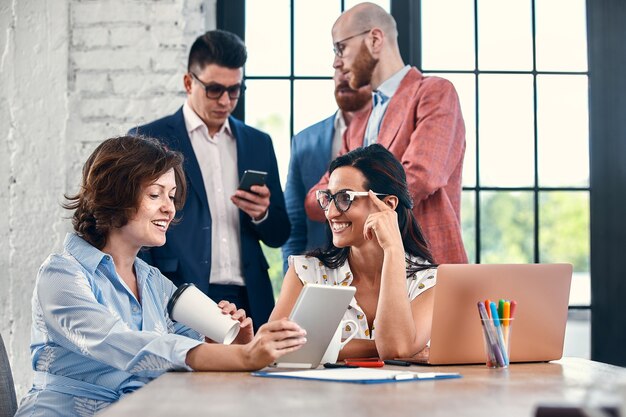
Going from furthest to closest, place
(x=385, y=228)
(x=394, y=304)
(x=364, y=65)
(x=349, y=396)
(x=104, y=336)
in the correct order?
(x=364, y=65)
(x=385, y=228)
(x=394, y=304)
(x=104, y=336)
(x=349, y=396)

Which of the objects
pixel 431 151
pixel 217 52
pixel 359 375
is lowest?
pixel 359 375

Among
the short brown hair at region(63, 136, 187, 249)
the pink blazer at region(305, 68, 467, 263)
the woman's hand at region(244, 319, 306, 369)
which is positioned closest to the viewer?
the woman's hand at region(244, 319, 306, 369)

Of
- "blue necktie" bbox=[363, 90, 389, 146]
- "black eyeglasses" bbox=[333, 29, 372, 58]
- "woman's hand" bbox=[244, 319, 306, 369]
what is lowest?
"woman's hand" bbox=[244, 319, 306, 369]

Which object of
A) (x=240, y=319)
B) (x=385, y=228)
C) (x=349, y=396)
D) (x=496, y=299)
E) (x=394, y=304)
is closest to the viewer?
(x=349, y=396)

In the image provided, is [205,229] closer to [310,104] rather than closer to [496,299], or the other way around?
[310,104]

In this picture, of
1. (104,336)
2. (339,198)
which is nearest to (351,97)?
(339,198)

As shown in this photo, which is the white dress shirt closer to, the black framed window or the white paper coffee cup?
the black framed window

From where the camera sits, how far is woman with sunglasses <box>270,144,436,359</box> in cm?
254

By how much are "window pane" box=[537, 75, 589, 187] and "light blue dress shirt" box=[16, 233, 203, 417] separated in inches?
94.1

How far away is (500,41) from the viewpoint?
4199 mm

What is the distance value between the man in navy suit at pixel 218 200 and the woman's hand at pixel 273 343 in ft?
4.79

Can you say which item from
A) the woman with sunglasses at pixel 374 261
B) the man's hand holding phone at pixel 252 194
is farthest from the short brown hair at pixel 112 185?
the man's hand holding phone at pixel 252 194

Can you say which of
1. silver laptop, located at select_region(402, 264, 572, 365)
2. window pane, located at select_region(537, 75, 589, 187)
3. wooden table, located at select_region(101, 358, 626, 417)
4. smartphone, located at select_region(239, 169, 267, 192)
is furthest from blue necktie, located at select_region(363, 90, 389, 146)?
wooden table, located at select_region(101, 358, 626, 417)

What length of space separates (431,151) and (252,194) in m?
0.66
